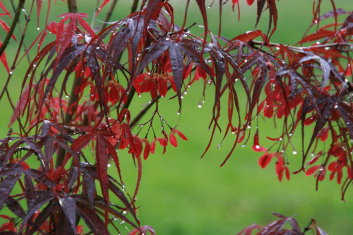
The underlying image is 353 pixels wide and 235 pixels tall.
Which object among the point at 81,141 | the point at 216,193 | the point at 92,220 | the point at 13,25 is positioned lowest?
the point at 216,193

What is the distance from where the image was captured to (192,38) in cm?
93

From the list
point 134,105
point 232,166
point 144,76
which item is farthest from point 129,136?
point 134,105

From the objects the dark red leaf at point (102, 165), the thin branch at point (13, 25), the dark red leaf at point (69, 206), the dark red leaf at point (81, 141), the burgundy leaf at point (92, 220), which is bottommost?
the burgundy leaf at point (92, 220)

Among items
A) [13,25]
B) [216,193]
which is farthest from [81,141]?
[216,193]

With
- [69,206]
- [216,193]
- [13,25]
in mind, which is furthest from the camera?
[216,193]

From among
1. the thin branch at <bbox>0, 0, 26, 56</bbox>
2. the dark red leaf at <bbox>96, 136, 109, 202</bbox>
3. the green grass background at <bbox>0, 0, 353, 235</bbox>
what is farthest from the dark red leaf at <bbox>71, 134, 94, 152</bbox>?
the green grass background at <bbox>0, 0, 353, 235</bbox>

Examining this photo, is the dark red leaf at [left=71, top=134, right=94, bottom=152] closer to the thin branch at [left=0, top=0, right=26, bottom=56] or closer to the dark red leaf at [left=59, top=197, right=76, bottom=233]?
the dark red leaf at [left=59, top=197, right=76, bottom=233]

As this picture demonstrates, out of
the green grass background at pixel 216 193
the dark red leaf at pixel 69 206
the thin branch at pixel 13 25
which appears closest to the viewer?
the dark red leaf at pixel 69 206

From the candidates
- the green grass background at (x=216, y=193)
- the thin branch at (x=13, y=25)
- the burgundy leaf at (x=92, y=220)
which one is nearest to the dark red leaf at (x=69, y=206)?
the burgundy leaf at (x=92, y=220)

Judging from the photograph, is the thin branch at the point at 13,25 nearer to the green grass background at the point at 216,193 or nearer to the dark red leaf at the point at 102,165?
the dark red leaf at the point at 102,165

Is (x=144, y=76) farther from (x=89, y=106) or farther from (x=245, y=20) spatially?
(x=245, y=20)

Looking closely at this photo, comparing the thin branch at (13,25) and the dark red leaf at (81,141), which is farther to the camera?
the thin branch at (13,25)

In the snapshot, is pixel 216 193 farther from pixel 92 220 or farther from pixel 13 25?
pixel 92 220

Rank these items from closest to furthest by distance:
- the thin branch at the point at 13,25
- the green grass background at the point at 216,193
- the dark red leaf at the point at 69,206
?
the dark red leaf at the point at 69,206 → the thin branch at the point at 13,25 → the green grass background at the point at 216,193
